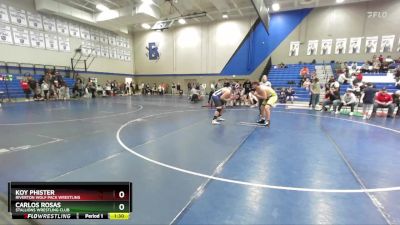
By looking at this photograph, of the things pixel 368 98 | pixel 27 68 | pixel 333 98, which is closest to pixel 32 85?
pixel 27 68

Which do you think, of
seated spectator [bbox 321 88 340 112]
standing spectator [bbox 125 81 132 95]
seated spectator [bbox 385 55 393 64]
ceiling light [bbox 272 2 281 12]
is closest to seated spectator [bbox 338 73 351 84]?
seated spectator [bbox 385 55 393 64]

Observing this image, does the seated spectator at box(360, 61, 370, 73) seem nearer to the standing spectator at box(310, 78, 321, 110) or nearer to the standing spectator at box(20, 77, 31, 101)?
the standing spectator at box(310, 78, 321, 110)

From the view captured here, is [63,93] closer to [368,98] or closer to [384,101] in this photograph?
[368,98]

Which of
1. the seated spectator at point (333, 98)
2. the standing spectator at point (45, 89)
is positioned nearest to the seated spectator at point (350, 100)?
the seated spectator at point (333, 98)

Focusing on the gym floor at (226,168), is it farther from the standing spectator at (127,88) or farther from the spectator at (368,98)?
the standing spectator at (127,88)

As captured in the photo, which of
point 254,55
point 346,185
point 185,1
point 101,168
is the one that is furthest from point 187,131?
point 254,55

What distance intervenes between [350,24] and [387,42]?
3.00 metres

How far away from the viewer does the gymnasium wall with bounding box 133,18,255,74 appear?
72.5ft

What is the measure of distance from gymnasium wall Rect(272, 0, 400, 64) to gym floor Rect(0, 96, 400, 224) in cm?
1511

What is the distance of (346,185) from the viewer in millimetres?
2949

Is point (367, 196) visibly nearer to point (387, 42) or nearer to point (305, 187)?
point (305, 187)
